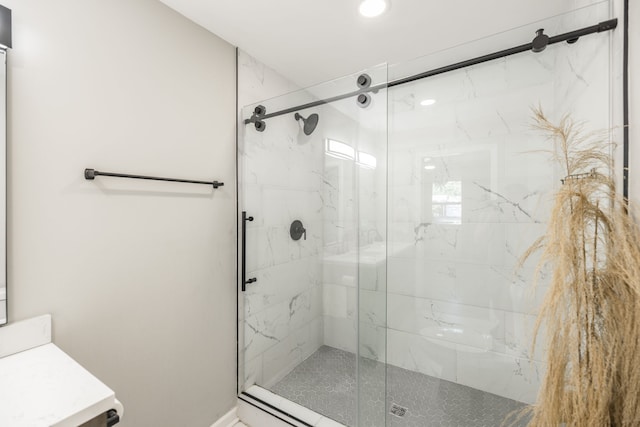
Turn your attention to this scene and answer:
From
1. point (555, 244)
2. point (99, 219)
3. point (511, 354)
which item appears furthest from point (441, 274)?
point (99, 219)

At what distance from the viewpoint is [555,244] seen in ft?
2.85

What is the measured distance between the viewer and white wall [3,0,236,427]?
1133 mm

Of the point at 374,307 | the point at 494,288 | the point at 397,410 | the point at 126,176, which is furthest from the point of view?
the point at 494,288

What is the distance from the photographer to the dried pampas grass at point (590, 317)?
2.53 feet

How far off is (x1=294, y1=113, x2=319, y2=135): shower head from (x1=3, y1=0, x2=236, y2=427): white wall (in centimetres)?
48

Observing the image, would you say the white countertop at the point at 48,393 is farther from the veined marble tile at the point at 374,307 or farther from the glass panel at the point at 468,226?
the glass panel at the point at 468,226

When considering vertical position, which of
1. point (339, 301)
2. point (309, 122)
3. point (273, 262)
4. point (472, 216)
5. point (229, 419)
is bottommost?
point (229, 419)

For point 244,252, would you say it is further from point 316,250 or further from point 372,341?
point 372,341

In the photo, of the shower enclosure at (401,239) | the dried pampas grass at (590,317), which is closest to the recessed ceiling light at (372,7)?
the shower enclosure at (401,239)

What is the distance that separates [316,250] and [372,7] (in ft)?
4.68

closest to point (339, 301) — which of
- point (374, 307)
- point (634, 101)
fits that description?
point (374, 307)

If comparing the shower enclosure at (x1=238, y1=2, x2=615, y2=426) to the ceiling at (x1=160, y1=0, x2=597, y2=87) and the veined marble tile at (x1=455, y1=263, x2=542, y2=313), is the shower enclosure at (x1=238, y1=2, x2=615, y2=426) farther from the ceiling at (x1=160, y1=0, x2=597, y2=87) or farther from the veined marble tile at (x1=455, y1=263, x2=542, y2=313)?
the ceiling at (x1=160, y1=0, x2=597, y2=87)

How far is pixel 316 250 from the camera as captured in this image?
6.25 feet

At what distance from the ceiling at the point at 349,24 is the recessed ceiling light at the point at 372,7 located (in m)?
0.04
